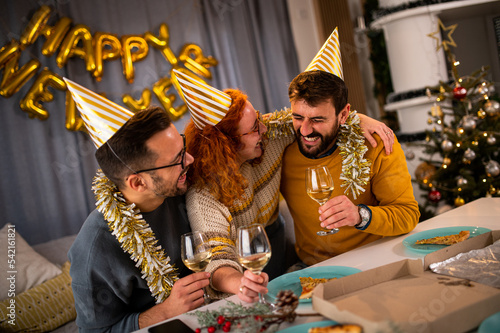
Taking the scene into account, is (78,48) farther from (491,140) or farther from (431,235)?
(491,140)

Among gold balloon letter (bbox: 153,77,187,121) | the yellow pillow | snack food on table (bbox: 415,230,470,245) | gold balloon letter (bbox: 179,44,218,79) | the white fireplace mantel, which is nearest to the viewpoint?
snack food on table (bbox: 415,230,470,245)

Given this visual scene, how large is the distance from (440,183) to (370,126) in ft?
6.18

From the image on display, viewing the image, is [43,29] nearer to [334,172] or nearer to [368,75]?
[334,172]

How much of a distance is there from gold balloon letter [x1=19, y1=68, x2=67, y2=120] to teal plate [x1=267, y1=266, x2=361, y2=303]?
2.50 m

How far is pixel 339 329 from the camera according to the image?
0.91 metres

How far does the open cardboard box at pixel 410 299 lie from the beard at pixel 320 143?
85 centimetres

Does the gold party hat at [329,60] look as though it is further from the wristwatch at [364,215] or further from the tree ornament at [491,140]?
the tree ornament at [491,140]

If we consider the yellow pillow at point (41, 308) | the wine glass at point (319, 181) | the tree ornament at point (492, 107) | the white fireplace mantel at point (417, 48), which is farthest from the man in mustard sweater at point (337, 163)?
the white fireplace mantel at point (417, 48)

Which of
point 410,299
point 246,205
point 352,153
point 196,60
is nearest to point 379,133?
point 352,153

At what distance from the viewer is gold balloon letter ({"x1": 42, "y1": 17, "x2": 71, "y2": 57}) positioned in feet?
10.3

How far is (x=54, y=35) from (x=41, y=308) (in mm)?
1983

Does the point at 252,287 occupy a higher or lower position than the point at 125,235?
lower

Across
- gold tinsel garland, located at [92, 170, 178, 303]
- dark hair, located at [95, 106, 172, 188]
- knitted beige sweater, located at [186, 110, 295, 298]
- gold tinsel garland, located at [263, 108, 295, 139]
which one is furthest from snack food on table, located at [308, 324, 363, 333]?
gold tinsel garland, located at [263, 108, 295, 139]

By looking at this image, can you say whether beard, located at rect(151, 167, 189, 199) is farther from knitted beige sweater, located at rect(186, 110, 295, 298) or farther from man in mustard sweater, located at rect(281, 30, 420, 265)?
man in mustard sweater, located at rect(281, 30, 420, 265)
